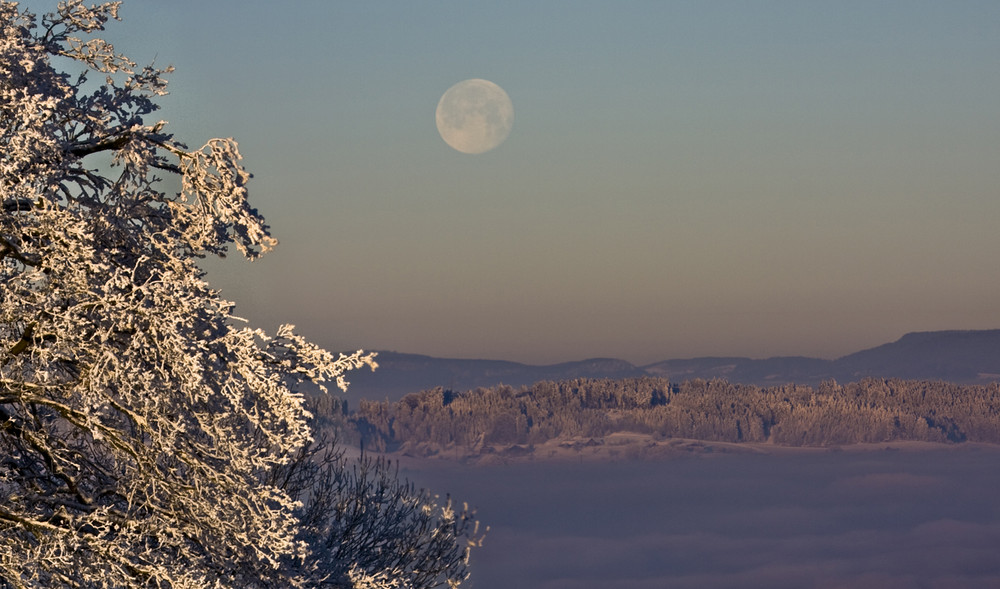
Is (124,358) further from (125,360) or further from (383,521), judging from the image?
(383,521)

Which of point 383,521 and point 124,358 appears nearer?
point 124,358

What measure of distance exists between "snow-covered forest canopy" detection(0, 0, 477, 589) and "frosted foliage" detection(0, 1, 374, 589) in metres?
0.02

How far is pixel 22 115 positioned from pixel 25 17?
1665mm

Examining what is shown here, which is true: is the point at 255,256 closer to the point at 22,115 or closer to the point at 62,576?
the point at 22,115

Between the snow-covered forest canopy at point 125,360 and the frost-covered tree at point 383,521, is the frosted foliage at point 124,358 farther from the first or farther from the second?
the frost-covered tree at point 383,521

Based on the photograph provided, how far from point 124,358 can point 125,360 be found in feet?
0.08

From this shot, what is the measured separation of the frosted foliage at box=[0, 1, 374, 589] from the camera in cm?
932

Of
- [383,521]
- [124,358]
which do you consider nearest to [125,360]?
[124,358]

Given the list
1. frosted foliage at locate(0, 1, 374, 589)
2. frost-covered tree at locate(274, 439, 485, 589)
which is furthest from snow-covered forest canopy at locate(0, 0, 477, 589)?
frost-covered tree at locate(274, 439, 485, 589)

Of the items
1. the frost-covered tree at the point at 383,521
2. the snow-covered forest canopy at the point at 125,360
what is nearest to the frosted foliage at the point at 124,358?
the snow-covered forest canopy at the point at 125,360

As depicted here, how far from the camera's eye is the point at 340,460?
28.5m

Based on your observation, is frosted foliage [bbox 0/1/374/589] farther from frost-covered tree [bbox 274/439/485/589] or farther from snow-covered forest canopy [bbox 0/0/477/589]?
frost-covered tree [bbox 274/439/485/589]

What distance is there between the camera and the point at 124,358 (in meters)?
9.64

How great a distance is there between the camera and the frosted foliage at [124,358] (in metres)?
9.32
